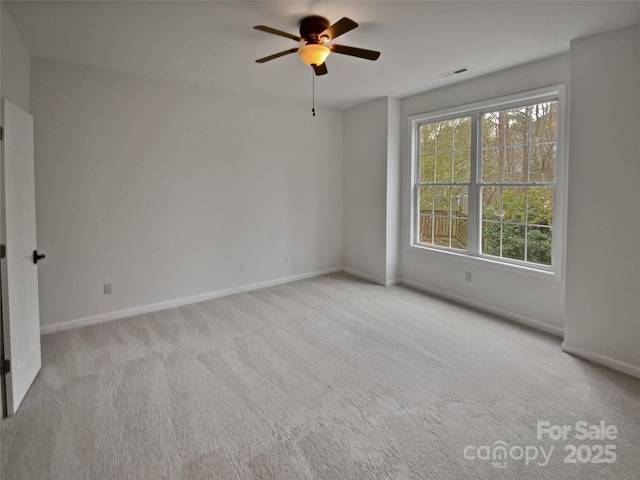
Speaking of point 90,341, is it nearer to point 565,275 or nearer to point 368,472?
point 368,472

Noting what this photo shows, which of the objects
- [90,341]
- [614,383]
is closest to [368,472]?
[614,383]

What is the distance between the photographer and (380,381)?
2.68 metres

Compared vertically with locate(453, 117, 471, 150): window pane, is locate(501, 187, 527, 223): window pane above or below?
below

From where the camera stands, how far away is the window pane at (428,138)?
4766mm

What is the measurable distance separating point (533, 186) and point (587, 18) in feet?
5.09

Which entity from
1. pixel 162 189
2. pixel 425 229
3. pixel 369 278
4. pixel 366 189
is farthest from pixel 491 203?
pixel 162 189

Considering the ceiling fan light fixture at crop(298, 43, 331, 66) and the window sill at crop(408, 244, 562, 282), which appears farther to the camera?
the window sill at crop(408, 244, 562, 282)

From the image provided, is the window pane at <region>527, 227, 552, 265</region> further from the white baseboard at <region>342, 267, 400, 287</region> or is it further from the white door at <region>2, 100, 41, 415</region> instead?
the white door at <region>2, 100, 41, 415</region>

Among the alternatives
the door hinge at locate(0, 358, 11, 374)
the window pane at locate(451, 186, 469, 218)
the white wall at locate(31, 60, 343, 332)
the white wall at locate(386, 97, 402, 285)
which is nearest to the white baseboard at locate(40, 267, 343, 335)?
the white wall at locate(31, 60, 343, 332)

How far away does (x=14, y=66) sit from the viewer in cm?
269

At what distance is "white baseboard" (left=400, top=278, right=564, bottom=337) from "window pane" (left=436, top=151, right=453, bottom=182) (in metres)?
1.48

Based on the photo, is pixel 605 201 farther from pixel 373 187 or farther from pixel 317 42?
pixel 373 187

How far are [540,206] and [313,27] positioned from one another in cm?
283

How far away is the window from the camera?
3.59 metres
